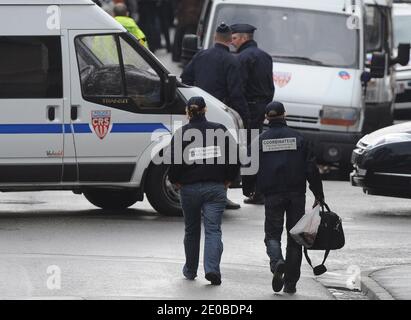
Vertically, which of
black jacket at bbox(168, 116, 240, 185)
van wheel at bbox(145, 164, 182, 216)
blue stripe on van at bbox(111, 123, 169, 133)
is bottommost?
van wheel at bbox(145, 164, 182, 216)

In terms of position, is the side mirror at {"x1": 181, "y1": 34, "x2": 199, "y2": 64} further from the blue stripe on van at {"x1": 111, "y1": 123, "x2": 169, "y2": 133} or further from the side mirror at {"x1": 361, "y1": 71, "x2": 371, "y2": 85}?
the side mirror at {"x1": 361, "y1": 71, "x2": 371, "y2": 85}

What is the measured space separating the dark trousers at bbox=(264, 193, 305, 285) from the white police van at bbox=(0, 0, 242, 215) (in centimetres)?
410

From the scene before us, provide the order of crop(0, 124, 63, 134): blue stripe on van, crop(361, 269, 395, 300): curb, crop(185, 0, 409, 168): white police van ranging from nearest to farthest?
crop(361, 269, 395, 300): curb < crop(0, 124, 63, 134): blue stripe on van < crop(185, 0, 409, 168): white police van

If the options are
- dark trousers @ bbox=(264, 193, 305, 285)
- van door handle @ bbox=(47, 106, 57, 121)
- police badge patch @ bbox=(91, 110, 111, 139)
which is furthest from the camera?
police badge patch @ bbox=(91, 110, 111, 139)

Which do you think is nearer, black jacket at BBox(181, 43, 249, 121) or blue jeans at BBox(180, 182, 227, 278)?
blue jeans at BBox(180, 182, 227, 278)

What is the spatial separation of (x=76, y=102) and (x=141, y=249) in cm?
232

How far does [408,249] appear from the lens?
14750 mm

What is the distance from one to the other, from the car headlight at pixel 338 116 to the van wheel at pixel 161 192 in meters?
4.83

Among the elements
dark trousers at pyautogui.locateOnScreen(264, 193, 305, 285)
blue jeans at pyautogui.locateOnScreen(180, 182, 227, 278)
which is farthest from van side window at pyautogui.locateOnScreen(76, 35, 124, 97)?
dark trousers at pyautogui.locateOnScreen(264, 193, 305, 285)

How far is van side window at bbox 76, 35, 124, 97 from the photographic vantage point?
15.9 meters

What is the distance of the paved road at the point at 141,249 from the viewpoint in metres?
12.0

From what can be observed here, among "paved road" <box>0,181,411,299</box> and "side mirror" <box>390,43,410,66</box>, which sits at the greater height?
"side mirror" <box>390,43,410,66</box>

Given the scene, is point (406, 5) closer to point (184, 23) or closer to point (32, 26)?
point (184, 23)

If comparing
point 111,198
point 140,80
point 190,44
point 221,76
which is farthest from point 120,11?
point 140,80
